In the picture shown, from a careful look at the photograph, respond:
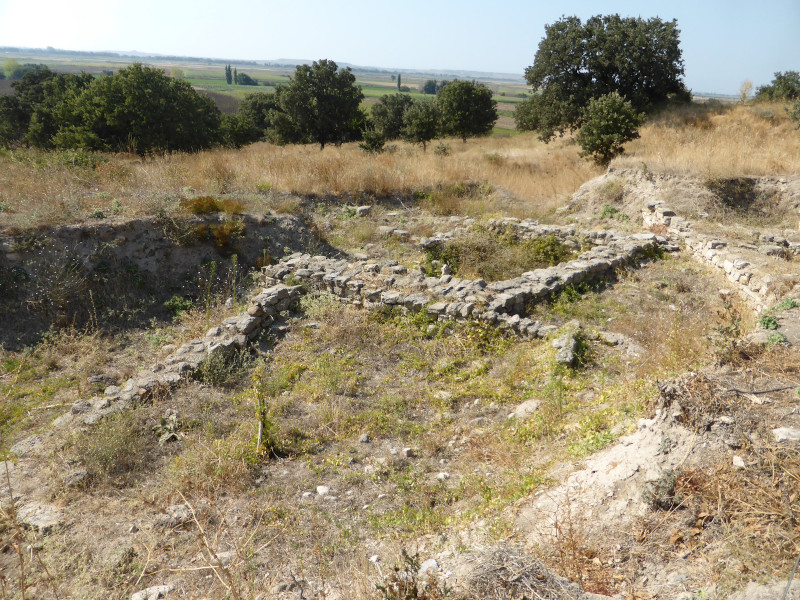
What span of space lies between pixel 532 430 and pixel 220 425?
342cm

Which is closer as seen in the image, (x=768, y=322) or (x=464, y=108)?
(x=768, y=322)

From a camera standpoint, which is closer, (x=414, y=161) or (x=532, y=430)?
(x=532, y=430)

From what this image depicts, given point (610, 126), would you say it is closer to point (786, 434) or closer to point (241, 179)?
point (241, 179)

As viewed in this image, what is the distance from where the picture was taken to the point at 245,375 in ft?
20.7

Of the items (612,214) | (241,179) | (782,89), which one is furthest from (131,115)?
(782,89)

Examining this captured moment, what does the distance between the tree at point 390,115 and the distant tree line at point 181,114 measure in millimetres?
5242

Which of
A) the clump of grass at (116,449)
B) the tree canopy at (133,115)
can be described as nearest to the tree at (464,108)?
the tree canopy at (133,115)

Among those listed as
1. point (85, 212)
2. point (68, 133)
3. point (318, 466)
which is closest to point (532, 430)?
point (318, 466)

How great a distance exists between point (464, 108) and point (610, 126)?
16839 mm

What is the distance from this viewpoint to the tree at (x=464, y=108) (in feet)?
96.0

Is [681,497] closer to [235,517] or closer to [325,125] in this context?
[235,517]

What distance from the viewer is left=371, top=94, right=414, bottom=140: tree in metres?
35.2

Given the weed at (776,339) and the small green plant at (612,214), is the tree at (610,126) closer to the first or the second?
the small green plant at (612,214)

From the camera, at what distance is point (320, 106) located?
20.9 meters
